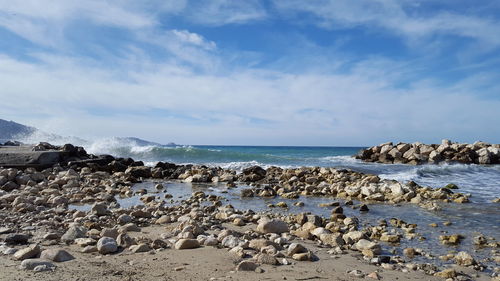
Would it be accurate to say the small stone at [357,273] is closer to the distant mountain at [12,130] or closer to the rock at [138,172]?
the rock at [138,172]

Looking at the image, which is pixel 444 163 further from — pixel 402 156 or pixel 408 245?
pixel 408 245

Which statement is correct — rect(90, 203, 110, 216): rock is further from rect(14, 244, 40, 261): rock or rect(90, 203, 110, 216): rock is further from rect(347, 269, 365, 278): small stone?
rect(347, 269, 365, 278): small stone

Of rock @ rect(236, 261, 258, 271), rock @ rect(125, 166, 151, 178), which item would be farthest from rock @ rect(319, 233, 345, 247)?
rock @ rect(125, 166, 151, 178)

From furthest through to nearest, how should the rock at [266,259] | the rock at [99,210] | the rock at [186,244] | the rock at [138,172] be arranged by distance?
the rock at [138,172]
the rock at [99,210]
the rock at [186,244]
the rock at [266,259]

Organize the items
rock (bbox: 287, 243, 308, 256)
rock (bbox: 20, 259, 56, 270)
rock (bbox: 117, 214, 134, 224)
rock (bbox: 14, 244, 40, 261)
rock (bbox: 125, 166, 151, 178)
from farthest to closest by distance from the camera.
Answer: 1. rock (bbox: 125, 166, 151, 178)
2. rock (bbox: 117, 214, 134, 224)
3. rock (bbox: 287, 243, 308, 256)
4. rock (bbox: 14, 244, 40, 261)
5. rock (bbox: 20, 259, 56, 270)

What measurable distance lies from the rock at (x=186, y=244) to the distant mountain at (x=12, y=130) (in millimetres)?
56702

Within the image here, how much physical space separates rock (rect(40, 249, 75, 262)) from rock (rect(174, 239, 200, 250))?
0.98 metres

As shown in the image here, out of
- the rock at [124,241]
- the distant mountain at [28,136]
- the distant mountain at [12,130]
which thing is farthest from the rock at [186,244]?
the distant mountain at [12,130]

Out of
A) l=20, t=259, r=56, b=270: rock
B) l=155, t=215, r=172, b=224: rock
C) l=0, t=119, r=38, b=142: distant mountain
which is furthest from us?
l=0, t=119, r=38, b=142: distant mountain

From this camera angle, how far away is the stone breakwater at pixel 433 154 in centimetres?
2331

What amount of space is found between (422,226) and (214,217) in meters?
3.14

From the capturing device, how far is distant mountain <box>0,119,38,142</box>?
5514 centimetres

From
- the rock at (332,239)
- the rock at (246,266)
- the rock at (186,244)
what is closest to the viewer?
the rock at (246,266)

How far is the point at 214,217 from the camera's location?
5926 mm
